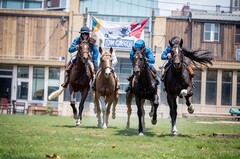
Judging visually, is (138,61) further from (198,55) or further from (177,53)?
(198,55)

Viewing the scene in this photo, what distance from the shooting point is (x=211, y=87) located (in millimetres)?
51188

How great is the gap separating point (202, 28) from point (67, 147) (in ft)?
143

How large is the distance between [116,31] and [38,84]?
506 inches

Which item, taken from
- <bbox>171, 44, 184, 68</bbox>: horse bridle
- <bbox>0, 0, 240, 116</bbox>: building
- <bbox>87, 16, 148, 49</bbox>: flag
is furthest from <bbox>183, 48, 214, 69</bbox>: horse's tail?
<bbox>0, 0, 240, 116</bbox>: building

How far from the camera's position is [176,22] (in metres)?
50.9

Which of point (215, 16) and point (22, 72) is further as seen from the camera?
point (215, 16)

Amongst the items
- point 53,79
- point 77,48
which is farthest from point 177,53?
point 53,79

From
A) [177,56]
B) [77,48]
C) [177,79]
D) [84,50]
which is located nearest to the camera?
[177,56]

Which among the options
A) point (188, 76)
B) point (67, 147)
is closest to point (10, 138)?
point (67, 147)

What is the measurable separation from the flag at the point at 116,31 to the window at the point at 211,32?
10702mm

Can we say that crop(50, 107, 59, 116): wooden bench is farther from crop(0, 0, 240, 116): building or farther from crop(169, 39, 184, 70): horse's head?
crop(169, 39, 184, 70): horse's head

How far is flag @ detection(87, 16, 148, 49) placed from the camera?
143 feet

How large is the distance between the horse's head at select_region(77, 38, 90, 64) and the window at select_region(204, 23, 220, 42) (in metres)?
37.0

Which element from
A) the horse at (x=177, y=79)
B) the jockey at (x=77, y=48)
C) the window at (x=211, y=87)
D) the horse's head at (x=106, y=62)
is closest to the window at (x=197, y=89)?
the window at (x=211, y=87)
